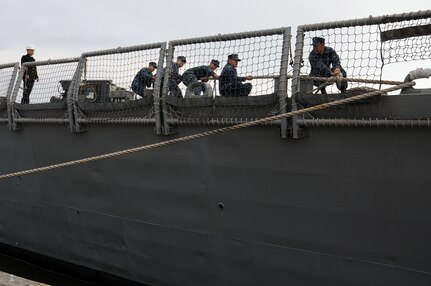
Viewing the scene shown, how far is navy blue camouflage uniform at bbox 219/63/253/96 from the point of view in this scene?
5055 millimetres

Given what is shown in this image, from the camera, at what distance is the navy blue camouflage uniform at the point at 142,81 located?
595 cm

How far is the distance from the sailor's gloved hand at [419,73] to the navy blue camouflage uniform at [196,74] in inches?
86.6

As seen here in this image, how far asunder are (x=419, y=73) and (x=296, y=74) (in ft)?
3.49

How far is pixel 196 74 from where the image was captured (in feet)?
18.2

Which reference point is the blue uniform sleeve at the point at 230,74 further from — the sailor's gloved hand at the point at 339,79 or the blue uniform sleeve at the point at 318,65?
the sailor's gloved hand at the point at 339,79

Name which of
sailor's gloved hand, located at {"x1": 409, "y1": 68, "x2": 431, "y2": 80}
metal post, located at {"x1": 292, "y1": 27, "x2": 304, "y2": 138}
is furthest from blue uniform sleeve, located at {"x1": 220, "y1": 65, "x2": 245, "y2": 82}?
sailor's gloved hand, located at {"x1": 409, "y1": 68, "x2": 431, "y2": 80}

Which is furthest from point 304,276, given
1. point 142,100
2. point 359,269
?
point 142,100

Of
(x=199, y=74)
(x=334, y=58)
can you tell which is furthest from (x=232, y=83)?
(x=334, y=58)

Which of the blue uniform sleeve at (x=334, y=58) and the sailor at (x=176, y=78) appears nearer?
the blue uniform sleeve at (x=334, y=58)

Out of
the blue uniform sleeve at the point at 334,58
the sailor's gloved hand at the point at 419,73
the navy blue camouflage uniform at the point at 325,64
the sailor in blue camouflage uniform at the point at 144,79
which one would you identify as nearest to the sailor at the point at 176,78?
the sailor in blue camouflage uniform at the point at 144,79

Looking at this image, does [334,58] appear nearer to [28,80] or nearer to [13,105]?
[28,80]

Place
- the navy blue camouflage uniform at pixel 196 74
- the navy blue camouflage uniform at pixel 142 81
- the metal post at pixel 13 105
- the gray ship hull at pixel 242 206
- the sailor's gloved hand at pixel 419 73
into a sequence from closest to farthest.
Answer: the sailor's gloved hand at pixel 419 73 → the gray ship hull at pixel 242 206 → the navy blue camouflage uniform at pixel 196 74 → the navy blue camouflage uniform at pixel 142 81 → the metal post at pixel 13 105

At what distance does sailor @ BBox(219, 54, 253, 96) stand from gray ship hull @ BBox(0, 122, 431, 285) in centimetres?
50

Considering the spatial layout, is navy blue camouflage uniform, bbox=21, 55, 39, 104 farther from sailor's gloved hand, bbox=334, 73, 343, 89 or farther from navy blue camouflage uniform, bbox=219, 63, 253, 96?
sailor's gloved hand, bbox=334, 73, 343, 89
